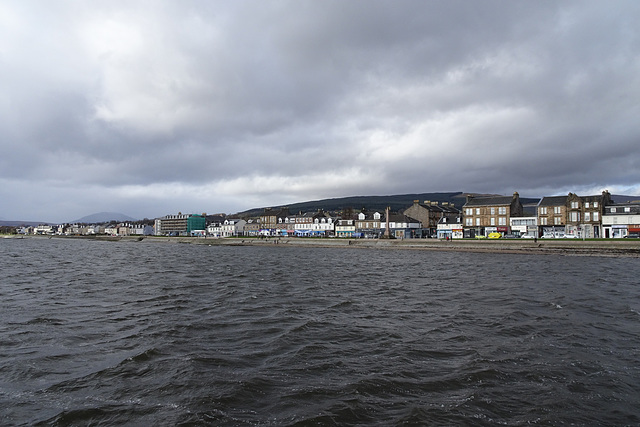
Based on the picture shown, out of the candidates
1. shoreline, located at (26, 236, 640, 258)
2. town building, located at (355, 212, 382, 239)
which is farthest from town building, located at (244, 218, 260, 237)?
town building, located at (355, 212, 382, 239)

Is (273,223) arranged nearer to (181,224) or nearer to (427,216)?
(427,216)

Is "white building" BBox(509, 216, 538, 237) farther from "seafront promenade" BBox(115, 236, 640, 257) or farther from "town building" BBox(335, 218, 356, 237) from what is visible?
"town building" BBox(335, 218, 356, 237)

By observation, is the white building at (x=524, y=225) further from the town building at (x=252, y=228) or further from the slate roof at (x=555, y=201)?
the town building at (x=252, y=228)

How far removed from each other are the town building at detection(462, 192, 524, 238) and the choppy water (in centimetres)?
6083

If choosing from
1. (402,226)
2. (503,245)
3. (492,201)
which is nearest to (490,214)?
(492,201)

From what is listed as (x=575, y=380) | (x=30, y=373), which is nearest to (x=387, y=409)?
(x=575, y=380)

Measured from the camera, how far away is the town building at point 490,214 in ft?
250

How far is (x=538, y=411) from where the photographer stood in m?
7.05

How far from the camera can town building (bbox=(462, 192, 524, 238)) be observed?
76.2 metres

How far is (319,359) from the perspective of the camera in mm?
9859

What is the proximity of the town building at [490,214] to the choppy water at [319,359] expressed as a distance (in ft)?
200

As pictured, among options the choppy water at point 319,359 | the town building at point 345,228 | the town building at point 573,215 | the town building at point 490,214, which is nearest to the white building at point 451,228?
the town building at point 490,214

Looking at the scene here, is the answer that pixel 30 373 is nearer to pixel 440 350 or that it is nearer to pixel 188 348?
pixel 188 348

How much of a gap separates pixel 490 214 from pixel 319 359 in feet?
251
